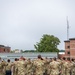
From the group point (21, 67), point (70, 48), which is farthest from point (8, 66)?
point (70, 48)

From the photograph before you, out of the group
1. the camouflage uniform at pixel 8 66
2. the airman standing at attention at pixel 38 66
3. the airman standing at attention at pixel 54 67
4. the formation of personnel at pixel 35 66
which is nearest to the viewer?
the airman standing at attention at pixel 38 66

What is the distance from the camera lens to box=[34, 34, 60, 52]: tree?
4756 inches

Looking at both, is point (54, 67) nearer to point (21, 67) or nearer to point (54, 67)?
point (54, 67)

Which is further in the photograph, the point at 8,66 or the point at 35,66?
the point at 8,66

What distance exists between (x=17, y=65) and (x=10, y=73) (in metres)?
3.18

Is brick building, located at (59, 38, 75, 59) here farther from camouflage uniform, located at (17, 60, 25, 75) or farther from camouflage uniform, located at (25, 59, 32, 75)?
camouflage uniform, located at (17, 60, 25, 75)

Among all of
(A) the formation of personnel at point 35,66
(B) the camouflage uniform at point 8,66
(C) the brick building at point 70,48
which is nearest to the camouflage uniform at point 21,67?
(A) the formation of personnel at point 35,66

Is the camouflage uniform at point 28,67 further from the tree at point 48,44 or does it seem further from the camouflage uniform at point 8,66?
the tree at point 48,44

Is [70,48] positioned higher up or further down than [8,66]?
higher up

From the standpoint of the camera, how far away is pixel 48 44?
12250 centimetres

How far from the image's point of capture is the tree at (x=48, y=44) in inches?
4756

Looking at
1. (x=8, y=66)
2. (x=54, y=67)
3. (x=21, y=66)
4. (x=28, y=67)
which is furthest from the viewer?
(x=8, y=66)

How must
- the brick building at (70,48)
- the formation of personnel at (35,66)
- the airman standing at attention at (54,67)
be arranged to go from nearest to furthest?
1. the formation of personnel at (35,66)
2. the airman standing at attention at (54,67)
3. the brick building at (70,48)

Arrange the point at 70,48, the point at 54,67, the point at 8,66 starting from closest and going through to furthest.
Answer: the point at 54,67 → the point at 8,66 → the point at 70,48
